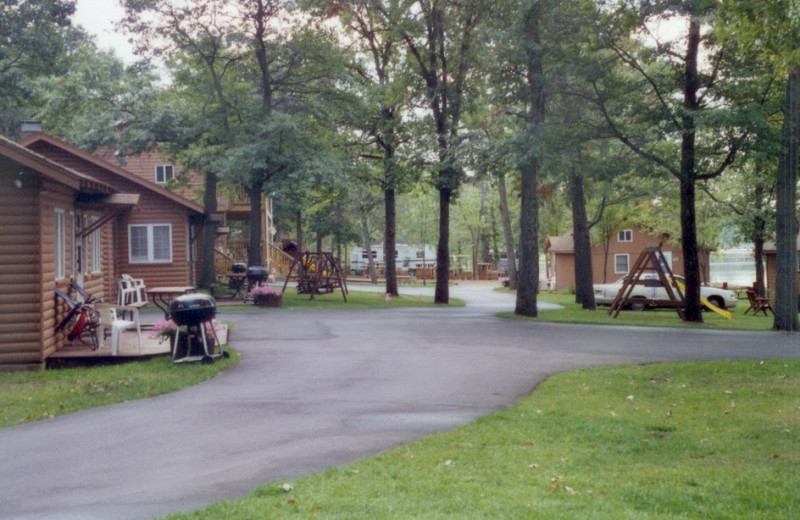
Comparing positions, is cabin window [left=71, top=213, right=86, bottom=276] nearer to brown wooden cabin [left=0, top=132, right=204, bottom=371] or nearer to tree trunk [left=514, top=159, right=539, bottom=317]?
brown wooden cabin [left=0, top=132, right=204, bottom=371]

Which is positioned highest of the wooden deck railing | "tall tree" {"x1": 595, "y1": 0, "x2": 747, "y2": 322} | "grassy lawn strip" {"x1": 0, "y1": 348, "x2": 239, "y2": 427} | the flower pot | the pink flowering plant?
"tall tree" {"x1": 595, "y1": 0, "x2": 747, "y2": 322}

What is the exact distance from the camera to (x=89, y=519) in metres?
5.46

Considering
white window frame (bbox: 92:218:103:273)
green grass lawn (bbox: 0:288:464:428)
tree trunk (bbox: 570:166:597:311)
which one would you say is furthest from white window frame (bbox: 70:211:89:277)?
tree trunk (bbox: 570:166:597:311)

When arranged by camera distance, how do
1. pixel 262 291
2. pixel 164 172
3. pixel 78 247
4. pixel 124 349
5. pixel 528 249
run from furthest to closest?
1. pixel 164 172
2. pixel 262 291
3. pixel 528 249
4. pixel 78 247
5. pixel 124 349

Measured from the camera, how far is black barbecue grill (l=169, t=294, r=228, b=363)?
41.8 ft

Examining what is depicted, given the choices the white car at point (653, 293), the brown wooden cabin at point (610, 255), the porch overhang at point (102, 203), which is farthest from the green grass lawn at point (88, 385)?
the brown wooden cabin at point (610, 255)

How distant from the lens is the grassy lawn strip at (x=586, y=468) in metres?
5.49

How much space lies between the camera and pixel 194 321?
12984mm

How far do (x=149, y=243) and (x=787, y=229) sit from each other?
2023 centimetres

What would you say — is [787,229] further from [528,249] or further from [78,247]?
[78,247]

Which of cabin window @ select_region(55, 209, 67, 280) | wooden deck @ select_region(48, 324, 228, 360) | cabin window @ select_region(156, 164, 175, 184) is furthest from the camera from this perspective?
cabin window @ select_region(156, 164, 175, 184)

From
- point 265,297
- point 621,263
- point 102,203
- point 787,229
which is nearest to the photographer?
point 102,203

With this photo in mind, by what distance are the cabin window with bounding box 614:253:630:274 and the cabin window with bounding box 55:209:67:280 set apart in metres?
37.6

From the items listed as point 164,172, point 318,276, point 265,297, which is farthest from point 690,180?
point 164,172
